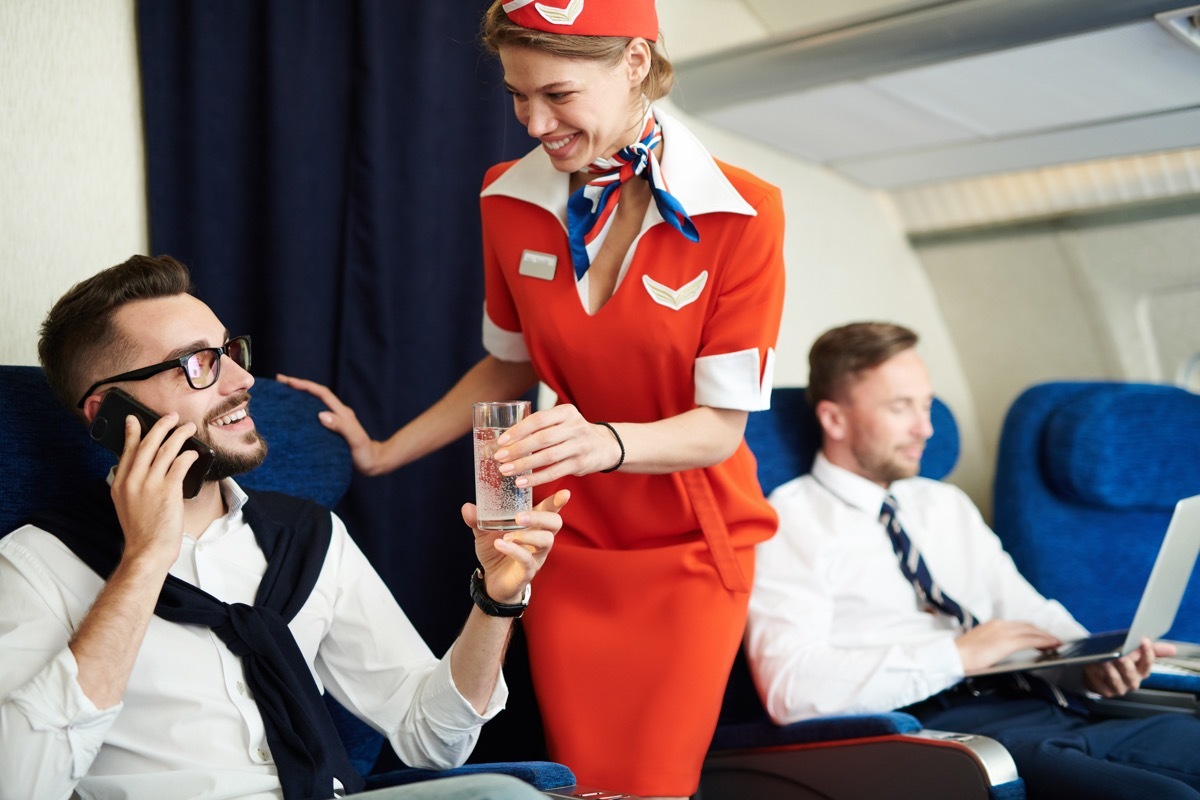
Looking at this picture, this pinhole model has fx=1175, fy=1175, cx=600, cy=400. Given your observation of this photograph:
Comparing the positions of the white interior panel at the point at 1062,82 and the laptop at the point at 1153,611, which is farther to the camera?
the white interior panel at the point at 1062,82

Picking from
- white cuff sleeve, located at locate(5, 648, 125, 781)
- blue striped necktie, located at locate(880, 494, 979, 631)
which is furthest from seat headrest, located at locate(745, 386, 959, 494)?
white cuff sleeve, located at locate(5, 648, 125, 781)

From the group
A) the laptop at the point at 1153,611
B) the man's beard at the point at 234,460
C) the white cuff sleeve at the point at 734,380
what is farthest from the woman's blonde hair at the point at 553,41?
the laptop at the point at 1153,611

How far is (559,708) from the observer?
6.95 ft

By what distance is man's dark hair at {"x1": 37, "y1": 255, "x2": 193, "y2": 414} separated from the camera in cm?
175

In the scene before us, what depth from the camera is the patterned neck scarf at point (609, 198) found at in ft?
6.50

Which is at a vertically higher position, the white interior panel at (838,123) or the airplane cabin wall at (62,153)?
Result: the white interior panel at (838,123)

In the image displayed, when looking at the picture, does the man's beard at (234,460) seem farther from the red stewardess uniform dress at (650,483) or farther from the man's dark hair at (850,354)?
the man's dark hair at (850,354)

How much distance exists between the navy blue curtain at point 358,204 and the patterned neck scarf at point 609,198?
0.72m

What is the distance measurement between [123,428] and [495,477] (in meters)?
0.53

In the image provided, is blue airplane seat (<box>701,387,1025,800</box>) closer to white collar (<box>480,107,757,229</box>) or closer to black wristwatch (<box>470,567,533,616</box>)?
black wristwatch (<box>470,567,533,616</box>)

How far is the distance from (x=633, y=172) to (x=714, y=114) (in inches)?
55.8

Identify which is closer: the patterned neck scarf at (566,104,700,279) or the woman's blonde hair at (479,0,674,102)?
the woman's blonde hair at (479,0,674,102)

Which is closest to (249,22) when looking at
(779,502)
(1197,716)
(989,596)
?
(779,502)

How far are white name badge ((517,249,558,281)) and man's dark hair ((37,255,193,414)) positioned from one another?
61cm
